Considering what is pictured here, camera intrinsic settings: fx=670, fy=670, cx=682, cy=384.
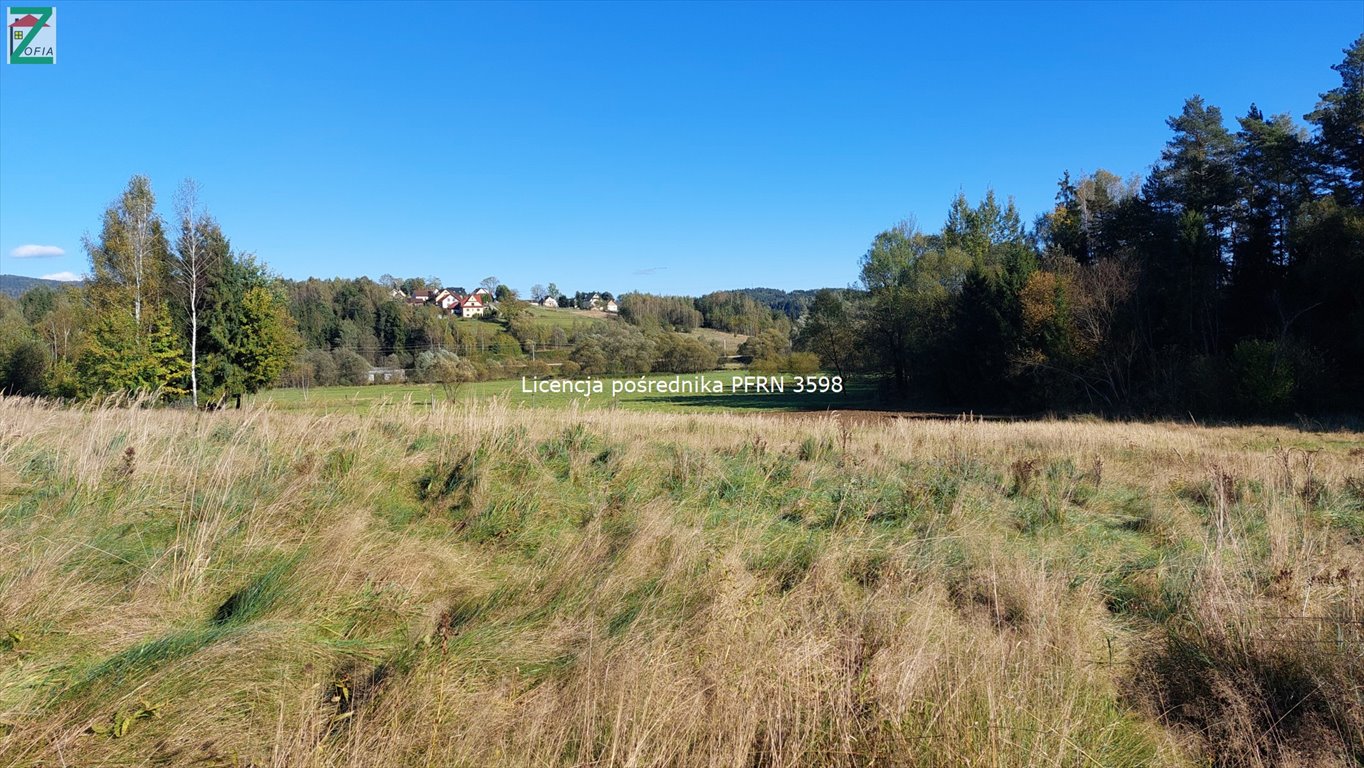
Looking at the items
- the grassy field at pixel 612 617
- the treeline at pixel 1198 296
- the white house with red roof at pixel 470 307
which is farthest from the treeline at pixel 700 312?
the grassy field at pixel 612 617

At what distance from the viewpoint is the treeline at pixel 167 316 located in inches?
1158

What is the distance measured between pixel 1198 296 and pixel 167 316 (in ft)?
162

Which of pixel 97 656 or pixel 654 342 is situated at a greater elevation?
pixel 654 342

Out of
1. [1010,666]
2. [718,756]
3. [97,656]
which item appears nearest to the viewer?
[718,756]

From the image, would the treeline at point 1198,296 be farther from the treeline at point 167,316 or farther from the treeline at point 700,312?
the treeline at point 700,312

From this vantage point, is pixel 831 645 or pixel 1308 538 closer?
pixel 831 645

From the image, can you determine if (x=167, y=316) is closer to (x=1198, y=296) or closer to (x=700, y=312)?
(x=1198, y=296)

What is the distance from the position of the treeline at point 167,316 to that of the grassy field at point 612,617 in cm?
2875

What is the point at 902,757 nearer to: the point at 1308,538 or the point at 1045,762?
the point at 1045,762

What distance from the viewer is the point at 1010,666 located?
10.3 feet

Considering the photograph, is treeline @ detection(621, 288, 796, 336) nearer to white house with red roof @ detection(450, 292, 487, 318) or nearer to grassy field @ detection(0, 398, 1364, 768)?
white house with red roof @ detection(450, 292, 487, 318)

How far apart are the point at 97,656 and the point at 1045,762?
12.8ft

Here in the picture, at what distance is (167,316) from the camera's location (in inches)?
1261

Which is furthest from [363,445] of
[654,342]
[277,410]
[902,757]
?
[654,342]
